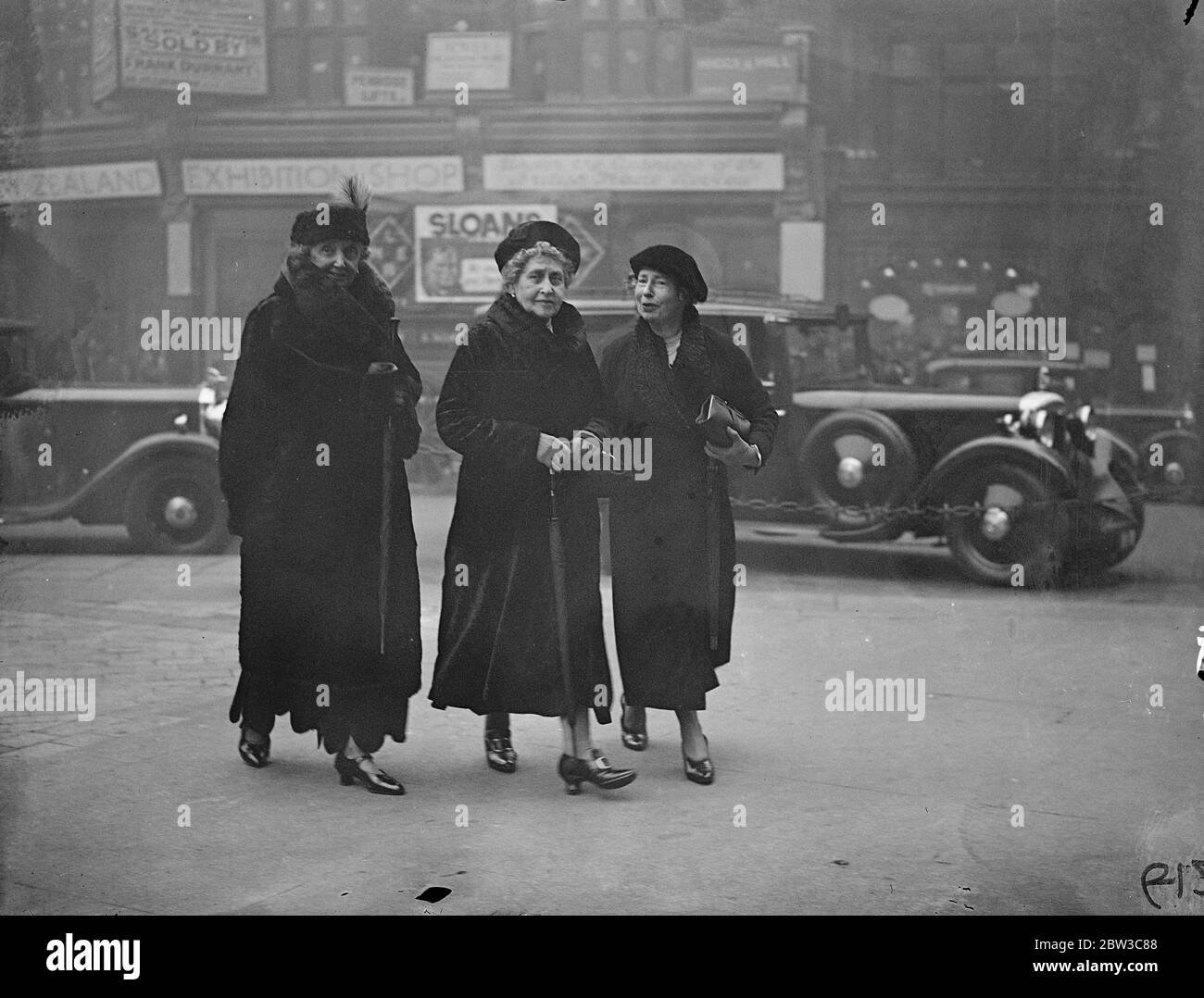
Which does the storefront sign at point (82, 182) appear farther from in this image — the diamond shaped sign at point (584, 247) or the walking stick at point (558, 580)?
the walking stick at point (558, 580)

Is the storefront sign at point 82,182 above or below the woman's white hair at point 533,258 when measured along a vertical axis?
above

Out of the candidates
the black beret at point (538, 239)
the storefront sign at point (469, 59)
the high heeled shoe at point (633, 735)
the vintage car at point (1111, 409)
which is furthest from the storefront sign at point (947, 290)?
the high heeled shoe at point (633, 735)

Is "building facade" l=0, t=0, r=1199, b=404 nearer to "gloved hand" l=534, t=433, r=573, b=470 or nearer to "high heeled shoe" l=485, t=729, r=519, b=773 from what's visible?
"gloved hand" l=534, t=433, r=573, b=470

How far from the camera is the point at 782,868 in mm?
4172

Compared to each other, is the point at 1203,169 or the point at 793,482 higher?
the point at 1203,169

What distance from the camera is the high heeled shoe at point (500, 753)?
4.66 metres

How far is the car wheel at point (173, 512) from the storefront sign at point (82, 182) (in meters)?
1.06

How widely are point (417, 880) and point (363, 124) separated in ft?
7.97

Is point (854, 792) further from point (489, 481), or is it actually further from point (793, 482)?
point (793, 482)

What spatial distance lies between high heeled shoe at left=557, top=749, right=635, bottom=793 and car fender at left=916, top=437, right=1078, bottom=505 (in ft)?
9.44

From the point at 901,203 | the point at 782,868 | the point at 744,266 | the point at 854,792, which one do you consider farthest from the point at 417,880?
the point at 901,203
